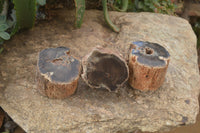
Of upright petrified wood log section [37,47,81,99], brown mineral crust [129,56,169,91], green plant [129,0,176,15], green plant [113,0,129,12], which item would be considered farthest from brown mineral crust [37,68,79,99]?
green plant [129,0,176,15]

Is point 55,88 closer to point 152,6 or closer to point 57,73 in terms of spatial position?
point 57,73

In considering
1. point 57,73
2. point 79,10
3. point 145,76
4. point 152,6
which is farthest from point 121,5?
point 57,73

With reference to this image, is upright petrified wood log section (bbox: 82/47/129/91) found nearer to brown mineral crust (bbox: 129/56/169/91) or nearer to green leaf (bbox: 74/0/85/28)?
brown mineral crust (bbox: 129/56/169/91)

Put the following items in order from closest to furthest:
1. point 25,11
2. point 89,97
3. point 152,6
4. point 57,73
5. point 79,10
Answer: point 57,73 → point 89,97 → point 25,11 → point 79,10 → point 152,6

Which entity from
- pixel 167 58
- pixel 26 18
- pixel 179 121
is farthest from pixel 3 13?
pixel 179 121

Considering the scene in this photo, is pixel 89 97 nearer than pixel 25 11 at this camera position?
Yes

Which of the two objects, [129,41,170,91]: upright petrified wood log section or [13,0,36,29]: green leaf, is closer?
[129,41,170,91]: upright petrified wood log section
